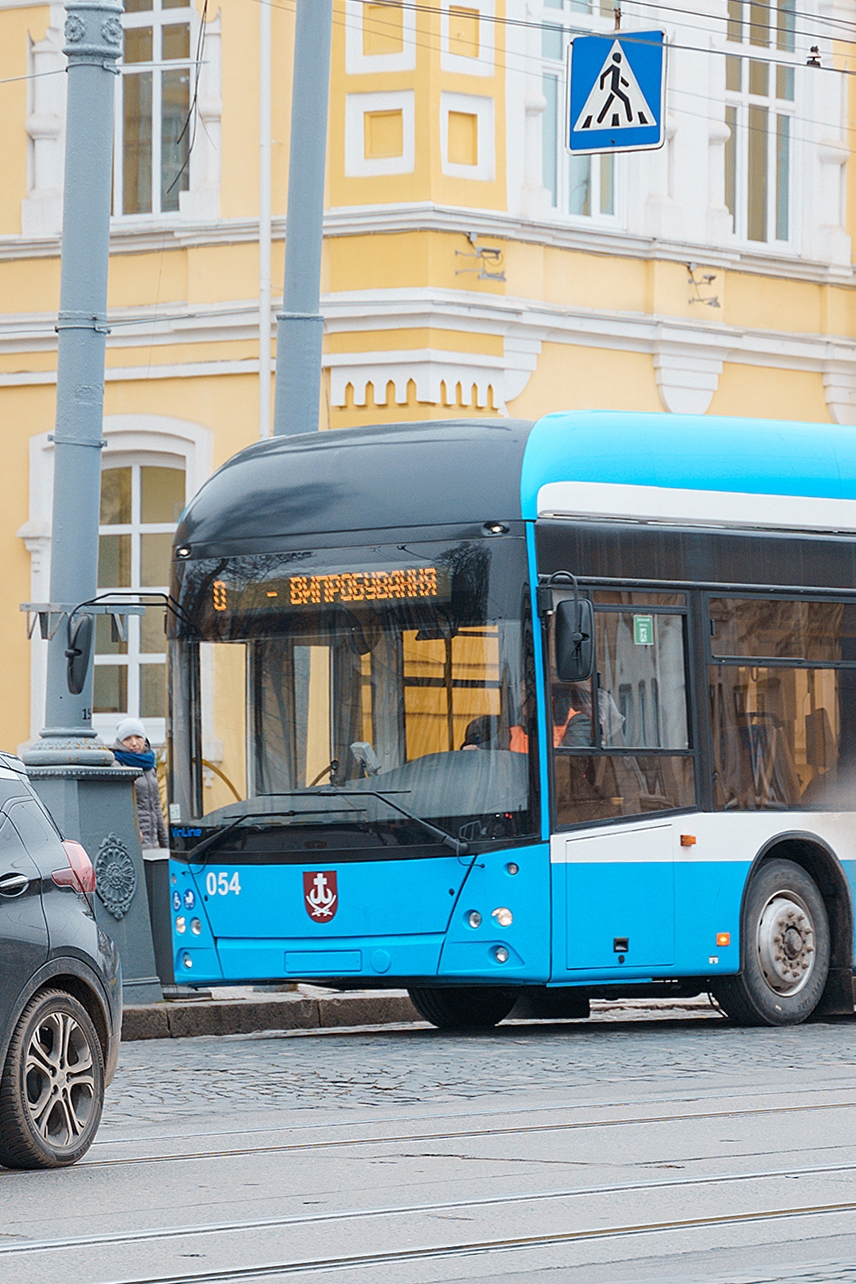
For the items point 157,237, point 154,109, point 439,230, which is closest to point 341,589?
point 439,230

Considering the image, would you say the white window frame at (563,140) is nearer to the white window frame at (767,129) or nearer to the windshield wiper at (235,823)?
the white window frame at (767,129)

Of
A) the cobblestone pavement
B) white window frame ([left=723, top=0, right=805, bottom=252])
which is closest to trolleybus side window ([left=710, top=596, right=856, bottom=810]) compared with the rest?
the cobblestone pavement

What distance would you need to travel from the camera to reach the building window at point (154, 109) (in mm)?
23469

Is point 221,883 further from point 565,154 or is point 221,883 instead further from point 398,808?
point 565,154

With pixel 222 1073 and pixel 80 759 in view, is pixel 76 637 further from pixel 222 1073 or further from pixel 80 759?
pixel 222 1073

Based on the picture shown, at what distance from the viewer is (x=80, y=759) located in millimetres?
14812

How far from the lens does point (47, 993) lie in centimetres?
874

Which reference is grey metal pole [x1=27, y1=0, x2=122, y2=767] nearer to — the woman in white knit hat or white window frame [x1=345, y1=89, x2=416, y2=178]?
the woman in white knit hat

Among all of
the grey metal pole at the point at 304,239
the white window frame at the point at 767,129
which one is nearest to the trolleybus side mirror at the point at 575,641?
the grey metal pole at the point at 304,239

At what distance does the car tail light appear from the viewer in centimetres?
898

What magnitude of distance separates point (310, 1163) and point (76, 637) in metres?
6.08

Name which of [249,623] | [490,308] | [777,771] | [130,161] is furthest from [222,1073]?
[130,161]

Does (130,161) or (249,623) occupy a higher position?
(130,161)

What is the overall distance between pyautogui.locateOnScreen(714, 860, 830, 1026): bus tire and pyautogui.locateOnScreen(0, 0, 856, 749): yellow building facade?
8.90 meters
